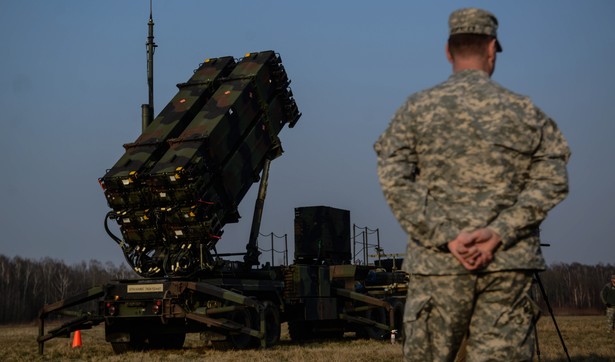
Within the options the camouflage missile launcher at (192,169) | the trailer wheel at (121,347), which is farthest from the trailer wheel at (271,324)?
the trailer wheel at (121,347)

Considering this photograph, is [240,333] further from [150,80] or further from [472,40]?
[472,40]

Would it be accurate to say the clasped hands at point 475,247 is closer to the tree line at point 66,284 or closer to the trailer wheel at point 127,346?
the trailer wheel at point 127,346

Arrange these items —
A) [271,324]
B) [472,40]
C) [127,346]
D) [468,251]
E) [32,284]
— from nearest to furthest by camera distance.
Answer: [468,251], [472,40], [127,346], [271,324], [32,284]

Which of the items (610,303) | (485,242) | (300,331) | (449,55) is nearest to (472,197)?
(485,242)

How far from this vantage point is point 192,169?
13.5 meters

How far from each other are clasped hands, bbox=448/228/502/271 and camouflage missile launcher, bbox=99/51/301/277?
33.2ft

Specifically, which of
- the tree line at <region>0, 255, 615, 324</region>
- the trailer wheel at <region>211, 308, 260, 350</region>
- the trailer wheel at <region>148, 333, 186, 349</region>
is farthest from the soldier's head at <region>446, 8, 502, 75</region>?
the tree line at <region>0, 255, 615, 324</region>

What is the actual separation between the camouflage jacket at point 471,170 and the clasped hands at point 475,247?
4 centimetres

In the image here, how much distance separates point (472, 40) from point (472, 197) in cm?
69

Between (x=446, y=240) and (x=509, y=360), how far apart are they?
0.54m

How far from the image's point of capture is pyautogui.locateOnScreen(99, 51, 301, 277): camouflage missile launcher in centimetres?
1377

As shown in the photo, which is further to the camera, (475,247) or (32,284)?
(32,284)

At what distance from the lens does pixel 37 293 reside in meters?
64.3

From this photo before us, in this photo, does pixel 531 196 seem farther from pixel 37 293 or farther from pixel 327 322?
pixel 37 293
